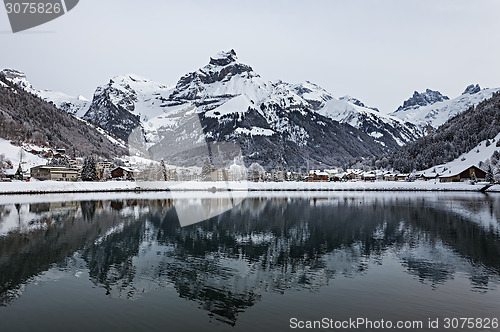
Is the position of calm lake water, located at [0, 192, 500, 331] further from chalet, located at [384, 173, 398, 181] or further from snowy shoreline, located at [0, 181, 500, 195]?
chalet, located at [384, 173, 398, 181]

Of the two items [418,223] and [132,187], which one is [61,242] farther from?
[132,187]

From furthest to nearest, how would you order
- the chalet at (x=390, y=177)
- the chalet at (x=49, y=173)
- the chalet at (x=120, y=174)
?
the chalet at (x=390, y=177) → the chalet at (x=120, y=174) → the chalet at (x=49, y=173)

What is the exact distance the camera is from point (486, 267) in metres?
23.7

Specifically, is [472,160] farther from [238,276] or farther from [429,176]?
[238,276]

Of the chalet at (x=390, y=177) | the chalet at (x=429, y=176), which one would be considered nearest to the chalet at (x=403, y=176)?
the chalet at (x=390, y=177)

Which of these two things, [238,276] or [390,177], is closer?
[238,276]

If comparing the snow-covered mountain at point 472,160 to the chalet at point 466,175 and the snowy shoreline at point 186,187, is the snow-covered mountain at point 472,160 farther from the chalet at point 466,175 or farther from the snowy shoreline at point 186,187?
the snowy shoreline at point 186,187

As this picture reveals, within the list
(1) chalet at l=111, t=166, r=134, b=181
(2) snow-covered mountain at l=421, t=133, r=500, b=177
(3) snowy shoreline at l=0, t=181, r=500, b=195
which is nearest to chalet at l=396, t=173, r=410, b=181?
(2) snow-covered mountain at l=421, t=133, r=500, b=177

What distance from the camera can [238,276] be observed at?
72.8 feet

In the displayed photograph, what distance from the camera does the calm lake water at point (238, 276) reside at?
15992 millimetres

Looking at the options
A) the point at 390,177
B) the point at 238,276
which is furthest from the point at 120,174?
the point at 238,276

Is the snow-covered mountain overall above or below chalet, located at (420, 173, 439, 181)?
above

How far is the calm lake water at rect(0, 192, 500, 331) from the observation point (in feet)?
52.5

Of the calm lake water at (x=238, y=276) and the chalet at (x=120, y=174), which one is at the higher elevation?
the chalet at (x=120, y=174)
